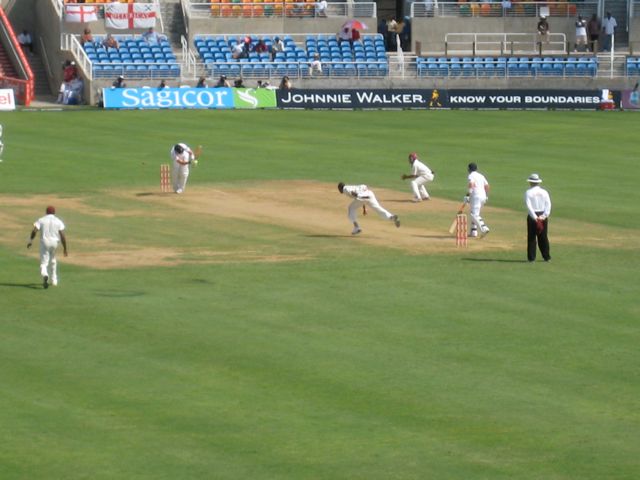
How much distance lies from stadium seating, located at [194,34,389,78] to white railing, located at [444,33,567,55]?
431cm

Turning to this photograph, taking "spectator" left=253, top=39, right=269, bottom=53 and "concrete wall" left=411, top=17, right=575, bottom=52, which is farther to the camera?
"concrete wall" left=411, top=17, right=575, bottom=52

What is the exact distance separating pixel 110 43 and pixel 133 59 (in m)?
1.70

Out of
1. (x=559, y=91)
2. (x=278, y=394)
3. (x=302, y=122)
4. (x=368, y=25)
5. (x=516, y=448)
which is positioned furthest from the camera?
(x=368, y=25)

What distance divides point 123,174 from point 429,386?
28657 millimetres

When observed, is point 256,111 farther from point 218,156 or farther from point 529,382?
point 529,382

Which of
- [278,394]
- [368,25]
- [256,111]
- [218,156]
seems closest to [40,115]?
[256,111]

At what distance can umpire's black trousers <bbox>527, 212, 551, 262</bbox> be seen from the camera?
112 ft

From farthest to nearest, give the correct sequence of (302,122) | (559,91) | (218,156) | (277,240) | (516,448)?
1. (559,91)
2. (302,122)
3. (218,156)
4. (277,240)
5. (516,448)

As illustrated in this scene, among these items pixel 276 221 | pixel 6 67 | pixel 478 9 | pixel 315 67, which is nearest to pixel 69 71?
pixel 6 67

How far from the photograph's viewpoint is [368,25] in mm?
81125

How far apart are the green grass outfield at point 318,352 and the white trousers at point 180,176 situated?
1.49 metres

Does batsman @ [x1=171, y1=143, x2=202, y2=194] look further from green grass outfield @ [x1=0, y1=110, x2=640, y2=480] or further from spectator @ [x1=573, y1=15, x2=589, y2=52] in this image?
spectator @ [x1=573, y1=15, x2=589, y2=52]

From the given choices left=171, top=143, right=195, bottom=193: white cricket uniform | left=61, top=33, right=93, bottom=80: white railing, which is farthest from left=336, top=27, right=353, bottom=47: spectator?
left=171, top=143, right=195, bottom=193: white cricket uniform

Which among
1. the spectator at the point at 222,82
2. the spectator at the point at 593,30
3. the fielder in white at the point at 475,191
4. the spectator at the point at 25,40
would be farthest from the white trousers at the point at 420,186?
the spectator at the point at 25,40
